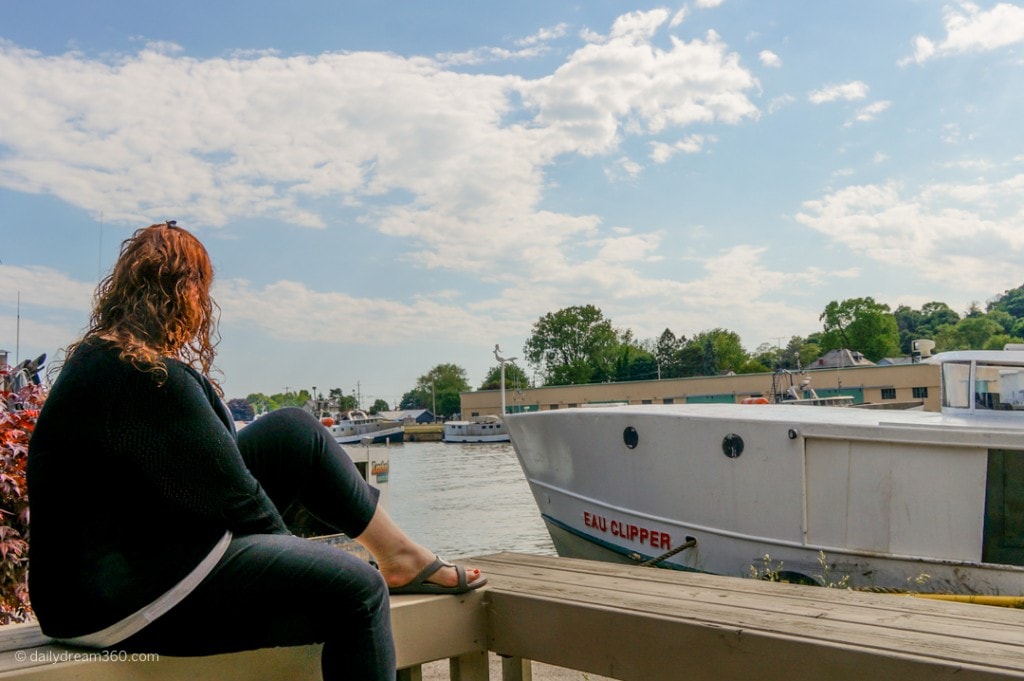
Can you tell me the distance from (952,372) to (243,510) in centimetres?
841

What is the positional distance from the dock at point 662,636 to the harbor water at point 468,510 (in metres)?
6.02

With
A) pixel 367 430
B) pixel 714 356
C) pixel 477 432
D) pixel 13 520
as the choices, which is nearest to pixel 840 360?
pixel 714 356

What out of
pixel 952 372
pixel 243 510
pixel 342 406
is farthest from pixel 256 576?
pixel 342 406

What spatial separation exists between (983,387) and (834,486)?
204 cm

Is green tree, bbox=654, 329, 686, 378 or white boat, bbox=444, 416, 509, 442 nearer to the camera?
white boat, bbox=444, 416, 509, 442

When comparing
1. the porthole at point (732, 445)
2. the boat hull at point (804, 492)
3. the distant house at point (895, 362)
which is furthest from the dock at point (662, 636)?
the distant house at point (895, 362)

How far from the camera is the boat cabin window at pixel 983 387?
803cm

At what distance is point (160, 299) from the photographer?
6.52ft

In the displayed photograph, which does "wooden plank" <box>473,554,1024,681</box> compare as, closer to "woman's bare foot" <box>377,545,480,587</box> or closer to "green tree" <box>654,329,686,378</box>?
"woman's bare foot" <box>377,545,480,587</box>

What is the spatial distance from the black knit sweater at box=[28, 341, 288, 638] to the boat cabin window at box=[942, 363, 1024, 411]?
26.6 ft

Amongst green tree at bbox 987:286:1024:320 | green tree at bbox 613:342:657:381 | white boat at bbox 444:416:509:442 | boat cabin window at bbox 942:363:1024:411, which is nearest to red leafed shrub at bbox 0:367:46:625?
boat cabin window at bbox 942:363:1024:411

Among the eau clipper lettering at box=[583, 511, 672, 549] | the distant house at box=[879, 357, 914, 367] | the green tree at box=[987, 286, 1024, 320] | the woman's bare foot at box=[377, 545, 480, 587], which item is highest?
the green tree at box=[987, 286, 1024, 320]

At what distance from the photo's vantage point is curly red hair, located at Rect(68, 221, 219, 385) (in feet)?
6.29

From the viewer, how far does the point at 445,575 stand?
2.47 meters
